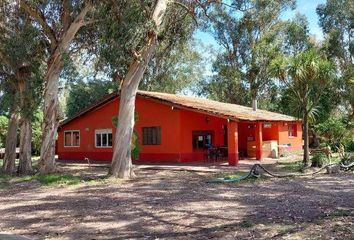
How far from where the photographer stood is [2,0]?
756 inches

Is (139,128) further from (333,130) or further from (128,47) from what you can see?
(333,130)

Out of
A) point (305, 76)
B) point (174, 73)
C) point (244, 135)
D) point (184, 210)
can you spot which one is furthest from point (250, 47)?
point (184, 210)

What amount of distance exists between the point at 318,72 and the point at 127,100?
26.8ft

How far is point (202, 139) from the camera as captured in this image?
26.2m

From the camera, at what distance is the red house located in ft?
80.4

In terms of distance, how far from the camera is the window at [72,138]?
31.2 m

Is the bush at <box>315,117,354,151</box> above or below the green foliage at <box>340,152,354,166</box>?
above

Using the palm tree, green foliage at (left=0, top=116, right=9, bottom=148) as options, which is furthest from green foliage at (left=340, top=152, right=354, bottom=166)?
green foliage at (left=0, top=116, right=9, bottom=148)

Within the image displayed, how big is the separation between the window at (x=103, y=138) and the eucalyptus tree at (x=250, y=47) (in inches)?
546

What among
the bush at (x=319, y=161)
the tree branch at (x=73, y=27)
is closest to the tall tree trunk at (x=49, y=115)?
the tree branch at (x=73, y=27)

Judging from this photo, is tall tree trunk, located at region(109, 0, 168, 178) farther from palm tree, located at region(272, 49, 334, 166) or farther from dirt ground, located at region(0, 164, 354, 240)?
palm tree, located at region(272, 49, 334, 166)

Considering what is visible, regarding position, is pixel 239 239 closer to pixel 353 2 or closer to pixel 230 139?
pixel 230 139

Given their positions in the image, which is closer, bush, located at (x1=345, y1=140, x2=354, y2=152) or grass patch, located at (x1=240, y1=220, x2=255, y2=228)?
grass patch, located at (x1=240, y1=220, x2=255, y2=228)

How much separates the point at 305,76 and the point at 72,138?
1835 centimetres
